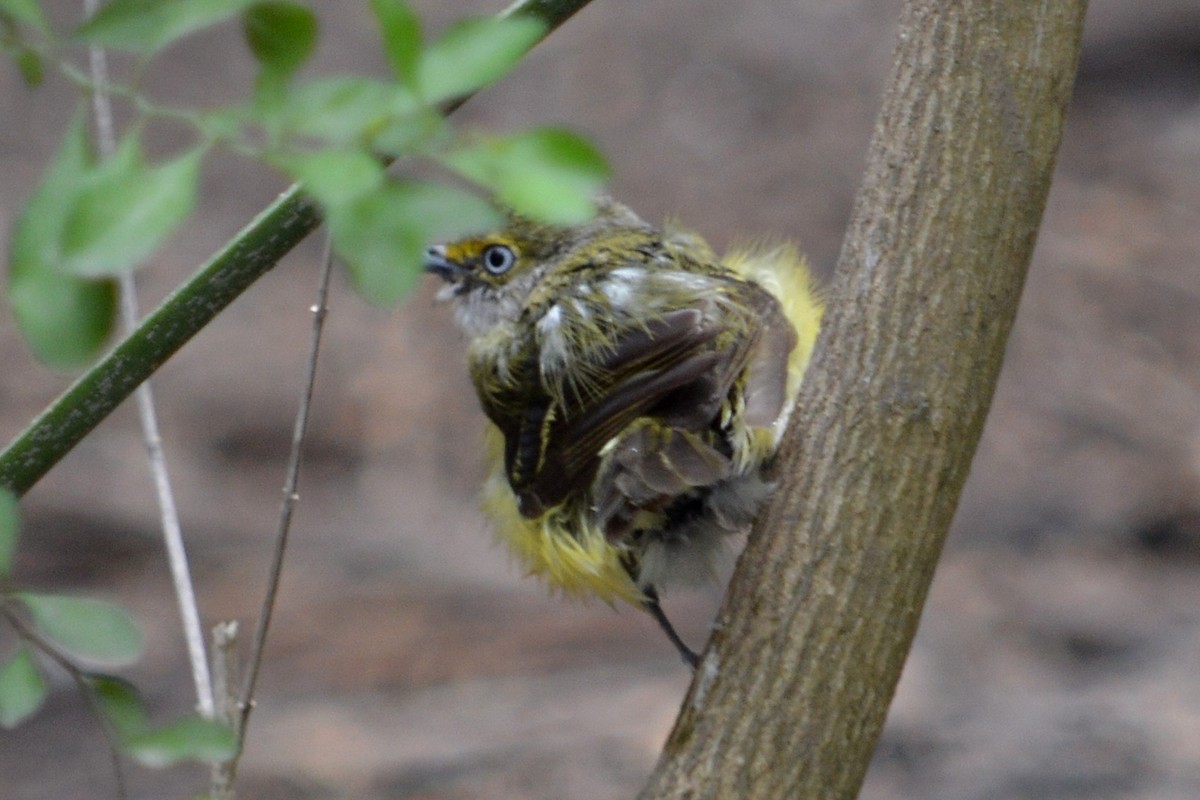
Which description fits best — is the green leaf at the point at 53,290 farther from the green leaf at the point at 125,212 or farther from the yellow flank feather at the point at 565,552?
the yellow flank feather at the point at 565,552

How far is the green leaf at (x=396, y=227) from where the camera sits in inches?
41.9

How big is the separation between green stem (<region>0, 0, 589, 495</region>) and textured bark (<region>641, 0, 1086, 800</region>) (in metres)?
0.94

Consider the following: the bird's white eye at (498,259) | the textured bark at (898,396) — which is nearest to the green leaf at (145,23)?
the textured bark at (898,396)

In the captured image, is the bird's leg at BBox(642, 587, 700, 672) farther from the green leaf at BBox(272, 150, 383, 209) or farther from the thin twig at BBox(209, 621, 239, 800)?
the green leaf at BBox(272, 150, 383, 209)

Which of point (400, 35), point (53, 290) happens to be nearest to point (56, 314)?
point (53, 290)

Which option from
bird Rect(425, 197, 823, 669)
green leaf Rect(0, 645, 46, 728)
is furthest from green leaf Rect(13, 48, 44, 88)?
bird Rect(425, 197, 823, 669)

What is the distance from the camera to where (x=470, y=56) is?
1.18 m

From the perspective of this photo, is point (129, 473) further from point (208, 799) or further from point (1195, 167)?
point (1195, 167)

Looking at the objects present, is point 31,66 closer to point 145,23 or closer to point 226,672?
point 145,23

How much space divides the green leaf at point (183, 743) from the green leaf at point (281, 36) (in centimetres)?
65

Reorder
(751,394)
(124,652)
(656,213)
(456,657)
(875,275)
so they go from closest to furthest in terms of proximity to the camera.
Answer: (124,652)
(875,275)
(751,394)
(456,657)
(656,213)

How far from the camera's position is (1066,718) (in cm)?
690

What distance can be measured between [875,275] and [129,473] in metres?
5.63

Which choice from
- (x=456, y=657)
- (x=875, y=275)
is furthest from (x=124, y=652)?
(x=456, y=657)
